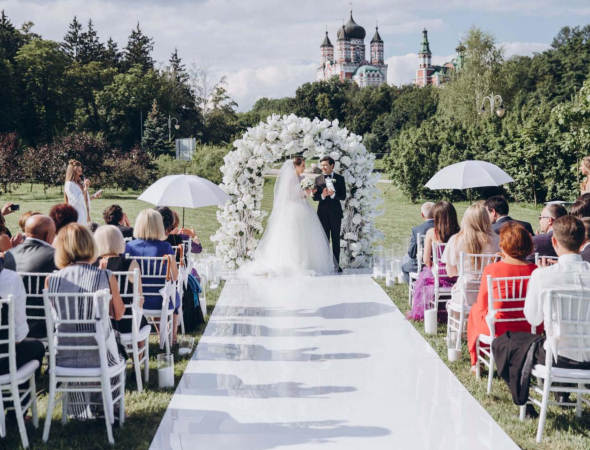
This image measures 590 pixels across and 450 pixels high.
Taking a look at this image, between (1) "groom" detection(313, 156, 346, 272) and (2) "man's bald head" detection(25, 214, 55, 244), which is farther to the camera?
(1) "groom" detection(313, 156, 346, 272)

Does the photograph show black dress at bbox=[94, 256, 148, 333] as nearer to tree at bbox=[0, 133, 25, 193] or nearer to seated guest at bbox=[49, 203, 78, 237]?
seated guest at bbox=[49, 203, 78, 237]

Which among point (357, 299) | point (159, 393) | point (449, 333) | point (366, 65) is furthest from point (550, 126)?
point (366, 65)

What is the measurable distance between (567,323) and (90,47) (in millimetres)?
68479

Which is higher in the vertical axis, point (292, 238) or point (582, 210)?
point (582, 210)

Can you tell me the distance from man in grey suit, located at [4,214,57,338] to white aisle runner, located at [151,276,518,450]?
1288 millimetres

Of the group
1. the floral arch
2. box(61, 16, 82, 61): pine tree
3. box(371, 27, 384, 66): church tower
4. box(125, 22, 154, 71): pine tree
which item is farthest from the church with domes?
the floral arch

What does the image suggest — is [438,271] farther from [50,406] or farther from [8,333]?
[8,333]

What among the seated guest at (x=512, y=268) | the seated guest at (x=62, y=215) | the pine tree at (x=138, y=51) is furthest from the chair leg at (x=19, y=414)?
the pine tree at (x=138, y=51)

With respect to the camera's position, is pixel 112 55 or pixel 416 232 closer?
pixel 416 232

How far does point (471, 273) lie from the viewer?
561 centimetres

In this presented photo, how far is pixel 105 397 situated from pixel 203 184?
4.38m

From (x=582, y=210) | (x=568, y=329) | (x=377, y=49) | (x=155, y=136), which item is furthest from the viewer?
(x=377, y=49)

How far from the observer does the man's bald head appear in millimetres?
4680

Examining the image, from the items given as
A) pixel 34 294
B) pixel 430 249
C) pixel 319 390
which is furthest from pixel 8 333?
pixel 430 249
